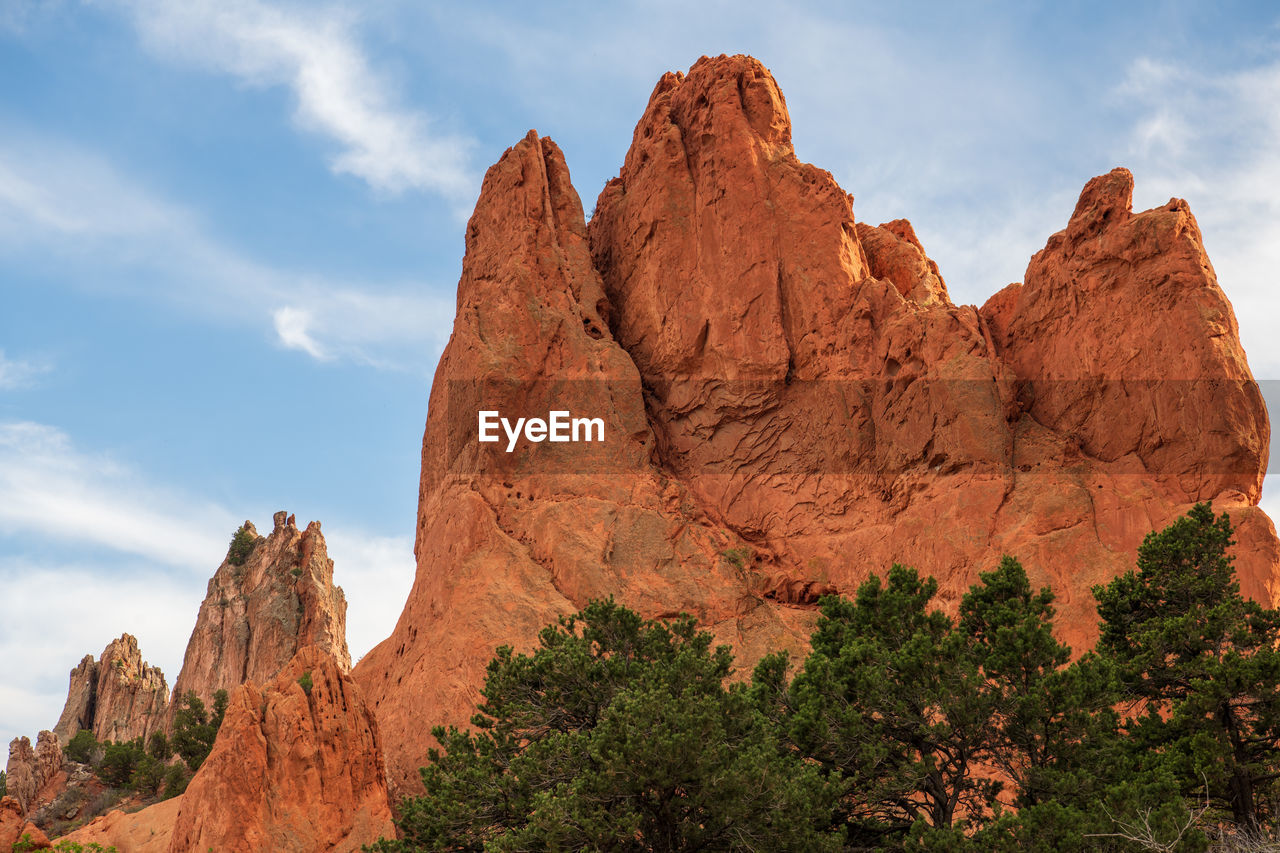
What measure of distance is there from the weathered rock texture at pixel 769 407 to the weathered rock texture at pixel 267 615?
31895 millimetres

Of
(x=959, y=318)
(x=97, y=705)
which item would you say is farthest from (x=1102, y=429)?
(x=97, y=705)

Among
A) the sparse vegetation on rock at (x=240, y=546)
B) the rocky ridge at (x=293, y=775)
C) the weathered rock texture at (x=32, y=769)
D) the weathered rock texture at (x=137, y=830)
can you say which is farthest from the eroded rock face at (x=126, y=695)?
the rocky ridge at (x=293, y=775)

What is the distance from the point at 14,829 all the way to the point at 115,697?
152 feet

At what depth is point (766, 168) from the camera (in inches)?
1864

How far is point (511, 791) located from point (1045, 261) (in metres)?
30.3

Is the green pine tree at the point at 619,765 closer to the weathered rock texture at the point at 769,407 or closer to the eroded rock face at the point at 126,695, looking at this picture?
the weathered rock texture at the point at 769,407

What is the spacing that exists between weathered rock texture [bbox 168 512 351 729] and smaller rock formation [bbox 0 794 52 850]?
31.5m

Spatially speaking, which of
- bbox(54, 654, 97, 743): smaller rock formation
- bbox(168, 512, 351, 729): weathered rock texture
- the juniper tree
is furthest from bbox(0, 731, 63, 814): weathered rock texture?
the juniper tree

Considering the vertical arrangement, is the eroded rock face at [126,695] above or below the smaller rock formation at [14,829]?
above

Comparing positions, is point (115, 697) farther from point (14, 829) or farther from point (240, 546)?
point (14, 829)

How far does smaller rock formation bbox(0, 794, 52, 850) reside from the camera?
1356 inches

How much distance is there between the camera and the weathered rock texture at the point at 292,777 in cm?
3152

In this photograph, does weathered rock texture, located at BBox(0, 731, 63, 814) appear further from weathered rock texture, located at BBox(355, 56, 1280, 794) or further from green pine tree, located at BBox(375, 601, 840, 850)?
green pine tree, located at BBox(375, 601, 840, 850)

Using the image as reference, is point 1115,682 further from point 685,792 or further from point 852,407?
point 852,407
